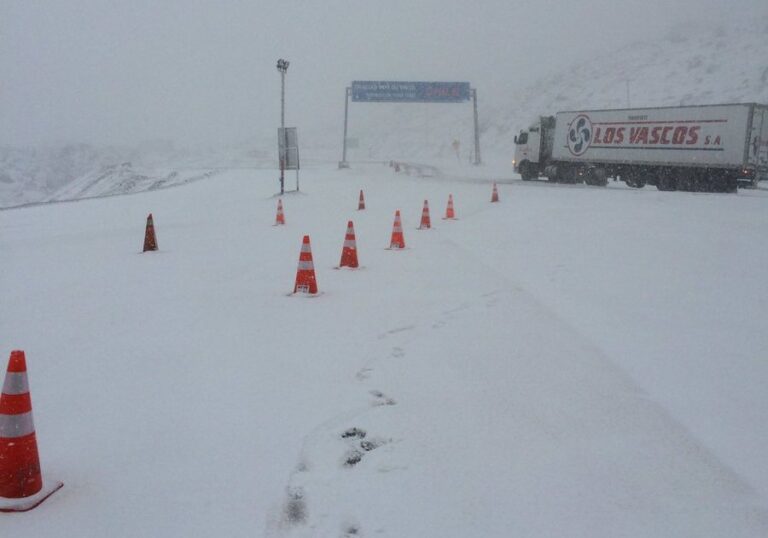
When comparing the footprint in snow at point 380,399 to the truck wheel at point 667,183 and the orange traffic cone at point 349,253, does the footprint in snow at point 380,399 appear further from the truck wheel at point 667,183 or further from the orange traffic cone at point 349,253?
the truck wheel at point 667,183

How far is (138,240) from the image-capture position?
1291 cm

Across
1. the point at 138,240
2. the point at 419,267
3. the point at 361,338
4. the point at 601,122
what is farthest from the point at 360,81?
the point at 361,338

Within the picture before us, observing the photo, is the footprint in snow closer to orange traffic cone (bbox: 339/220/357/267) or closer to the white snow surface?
the white snow surface

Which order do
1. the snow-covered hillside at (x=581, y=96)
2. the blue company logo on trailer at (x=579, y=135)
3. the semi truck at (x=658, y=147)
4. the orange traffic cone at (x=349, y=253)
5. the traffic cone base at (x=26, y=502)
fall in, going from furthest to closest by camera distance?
the snow-covered hillside at (x=581, y=96) → the blue company logo on trailer at (x=579, y=135) → the semi truck at (x=658, y=147) → the orange traffic cone at (x=349, y=253) → the traffic cone base at (x=26, y=502)

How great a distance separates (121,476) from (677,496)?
103 inches

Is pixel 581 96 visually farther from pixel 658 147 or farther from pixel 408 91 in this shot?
pixel 658 147

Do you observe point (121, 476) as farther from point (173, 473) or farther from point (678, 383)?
point (678, 383)

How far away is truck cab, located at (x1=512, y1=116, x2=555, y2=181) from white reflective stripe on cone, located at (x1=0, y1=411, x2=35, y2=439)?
3209 centimetres

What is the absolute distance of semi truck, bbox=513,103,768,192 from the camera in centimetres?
2448

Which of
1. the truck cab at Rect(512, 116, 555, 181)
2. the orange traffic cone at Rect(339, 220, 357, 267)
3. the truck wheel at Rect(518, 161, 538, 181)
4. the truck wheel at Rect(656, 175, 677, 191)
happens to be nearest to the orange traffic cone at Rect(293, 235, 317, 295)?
the orange traffic cone at Rect(339, 220, 357, 267)

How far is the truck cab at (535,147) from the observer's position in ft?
108

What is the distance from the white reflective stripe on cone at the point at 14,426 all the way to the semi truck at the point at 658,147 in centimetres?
2627

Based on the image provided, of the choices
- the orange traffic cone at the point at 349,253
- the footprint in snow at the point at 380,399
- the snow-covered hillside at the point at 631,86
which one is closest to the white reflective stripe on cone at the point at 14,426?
the footprint in snow at the point at 380,399

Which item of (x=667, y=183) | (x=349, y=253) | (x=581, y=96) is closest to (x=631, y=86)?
(x=581, y=96)
